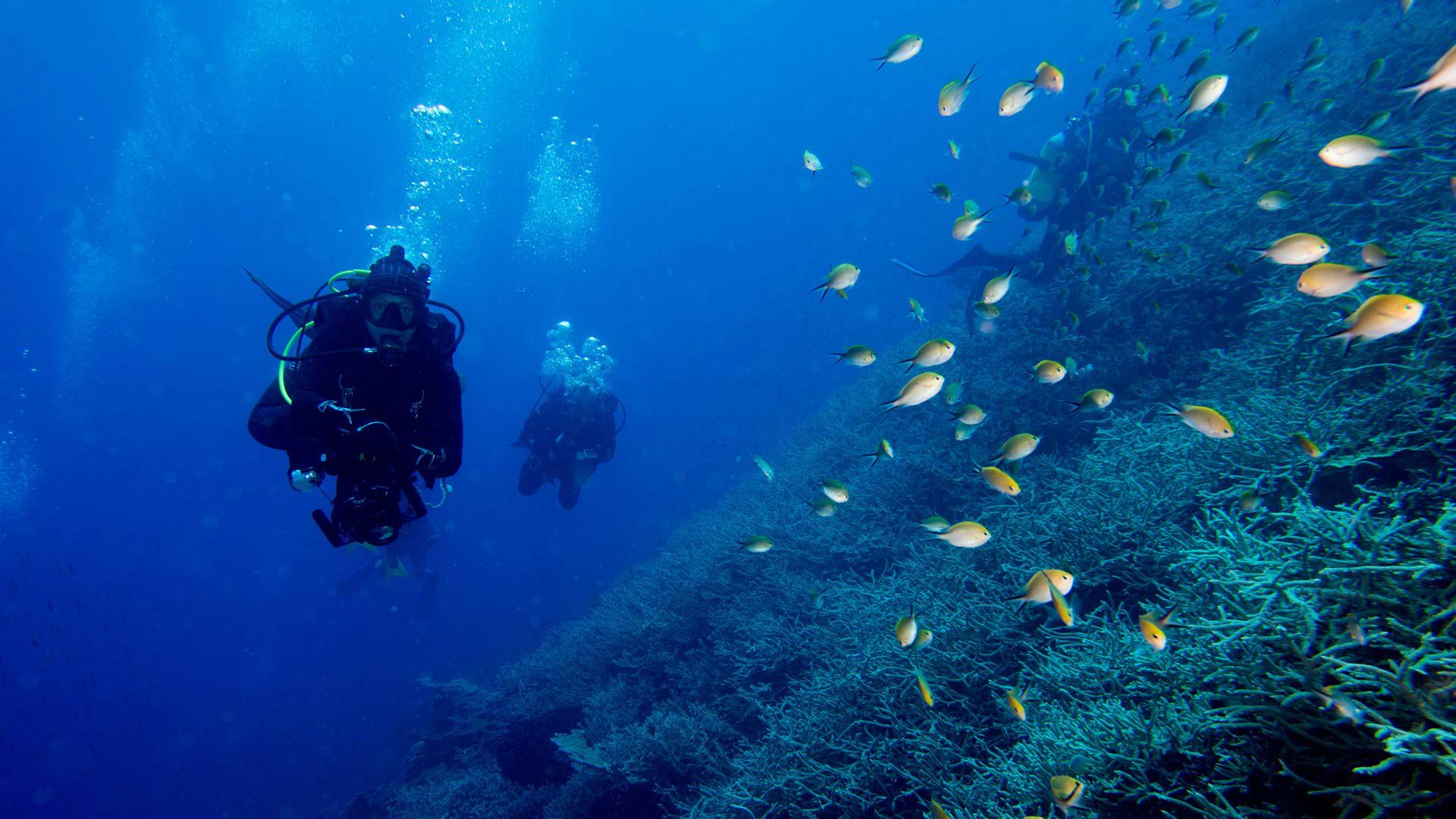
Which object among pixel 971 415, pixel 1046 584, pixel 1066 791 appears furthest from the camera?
pixel 971 415

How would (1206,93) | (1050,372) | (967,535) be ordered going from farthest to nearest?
(1206,93)
(1050,372)
(967,535)

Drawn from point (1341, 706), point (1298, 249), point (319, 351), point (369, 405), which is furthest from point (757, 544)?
point (1298, 249)

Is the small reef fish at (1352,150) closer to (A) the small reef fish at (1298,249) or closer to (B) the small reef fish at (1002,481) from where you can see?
(A) the small reef fish at (1298,249)

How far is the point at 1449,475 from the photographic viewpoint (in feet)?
9.12

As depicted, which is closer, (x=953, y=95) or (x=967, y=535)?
(x=967, y=535)

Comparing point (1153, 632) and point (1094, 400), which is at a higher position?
point (1094, 400)

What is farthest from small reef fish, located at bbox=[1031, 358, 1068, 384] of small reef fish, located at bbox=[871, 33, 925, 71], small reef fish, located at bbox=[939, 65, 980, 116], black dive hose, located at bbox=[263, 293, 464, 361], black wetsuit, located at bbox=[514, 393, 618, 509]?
black wetsuit, located at bbox=[514, 393, 618, 509]

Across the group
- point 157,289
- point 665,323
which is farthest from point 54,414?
point 665,323

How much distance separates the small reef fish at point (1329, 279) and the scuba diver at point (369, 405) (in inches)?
200

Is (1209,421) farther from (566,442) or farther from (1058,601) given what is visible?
(566,442)

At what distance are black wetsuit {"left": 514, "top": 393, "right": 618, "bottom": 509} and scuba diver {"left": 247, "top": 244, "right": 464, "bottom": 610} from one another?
6699 mm

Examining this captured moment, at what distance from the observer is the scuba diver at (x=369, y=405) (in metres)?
2.97

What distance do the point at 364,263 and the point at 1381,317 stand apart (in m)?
126

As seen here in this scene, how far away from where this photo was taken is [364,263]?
100062mm
